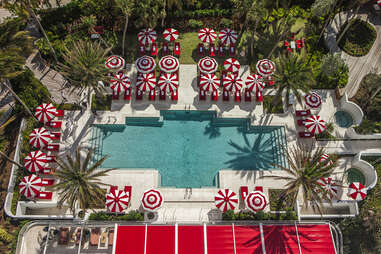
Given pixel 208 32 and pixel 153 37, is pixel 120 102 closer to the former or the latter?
pixel 153 37

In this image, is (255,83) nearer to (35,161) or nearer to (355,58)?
(355,58)

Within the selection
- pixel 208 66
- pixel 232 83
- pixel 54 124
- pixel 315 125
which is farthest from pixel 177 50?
pixel 315 125

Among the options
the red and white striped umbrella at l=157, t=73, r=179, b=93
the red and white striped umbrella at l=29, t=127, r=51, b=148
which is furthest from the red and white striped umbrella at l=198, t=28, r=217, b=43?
the red and white striped umbrella at l=29, t=127, r=51, b=148

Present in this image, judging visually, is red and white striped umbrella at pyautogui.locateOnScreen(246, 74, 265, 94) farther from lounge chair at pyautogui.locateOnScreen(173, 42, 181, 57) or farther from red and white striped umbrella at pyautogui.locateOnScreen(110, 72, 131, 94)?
red and white striped umbrella at pyautogui.locateOnScreen(110, 72, 131, 94)

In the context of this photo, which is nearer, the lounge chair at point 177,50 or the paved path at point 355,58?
the paved path at point 355,58

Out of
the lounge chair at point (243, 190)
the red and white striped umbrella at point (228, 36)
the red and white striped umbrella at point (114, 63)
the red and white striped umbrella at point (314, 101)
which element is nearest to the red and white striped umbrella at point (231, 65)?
the red and white striped umbrella at point (228, 36)

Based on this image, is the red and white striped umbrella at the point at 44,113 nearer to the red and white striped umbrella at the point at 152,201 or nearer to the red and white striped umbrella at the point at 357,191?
the red and white striped umbrella at the point at 152,201
